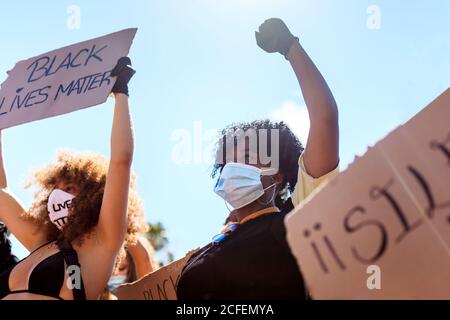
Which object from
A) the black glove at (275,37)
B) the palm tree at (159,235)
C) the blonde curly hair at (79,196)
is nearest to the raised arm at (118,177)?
the blonde curly hair at (79,196)

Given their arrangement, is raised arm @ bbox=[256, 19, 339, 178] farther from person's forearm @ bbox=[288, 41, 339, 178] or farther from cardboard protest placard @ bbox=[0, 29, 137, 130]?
cardboard protest placard @ bbox=[0, 29, 137, 130]

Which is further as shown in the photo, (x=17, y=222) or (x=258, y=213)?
(x=17, y=222)

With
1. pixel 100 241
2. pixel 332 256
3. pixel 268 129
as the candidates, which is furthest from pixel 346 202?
pixel 100 241

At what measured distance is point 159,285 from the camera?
9.83 feet

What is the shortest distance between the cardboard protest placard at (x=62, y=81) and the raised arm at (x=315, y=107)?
837 mm

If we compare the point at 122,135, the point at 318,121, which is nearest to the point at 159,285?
the point at 122,135

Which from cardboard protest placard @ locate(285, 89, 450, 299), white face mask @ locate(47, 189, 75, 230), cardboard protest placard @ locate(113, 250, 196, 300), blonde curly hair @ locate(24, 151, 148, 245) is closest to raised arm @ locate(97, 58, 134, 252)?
blonde curly hair @ locate(24, 151, 148, 245)

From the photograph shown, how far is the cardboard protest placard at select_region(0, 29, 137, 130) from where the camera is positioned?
108 inches

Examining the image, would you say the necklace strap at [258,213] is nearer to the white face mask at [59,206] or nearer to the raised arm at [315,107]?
the raised arm at [315,107]

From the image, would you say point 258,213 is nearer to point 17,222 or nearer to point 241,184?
point 241,184

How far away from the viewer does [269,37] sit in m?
2.38

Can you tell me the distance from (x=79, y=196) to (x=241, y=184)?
0.82 m

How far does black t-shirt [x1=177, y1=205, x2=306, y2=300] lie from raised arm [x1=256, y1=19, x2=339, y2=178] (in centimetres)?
28

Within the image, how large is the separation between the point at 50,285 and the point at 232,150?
100 cm
